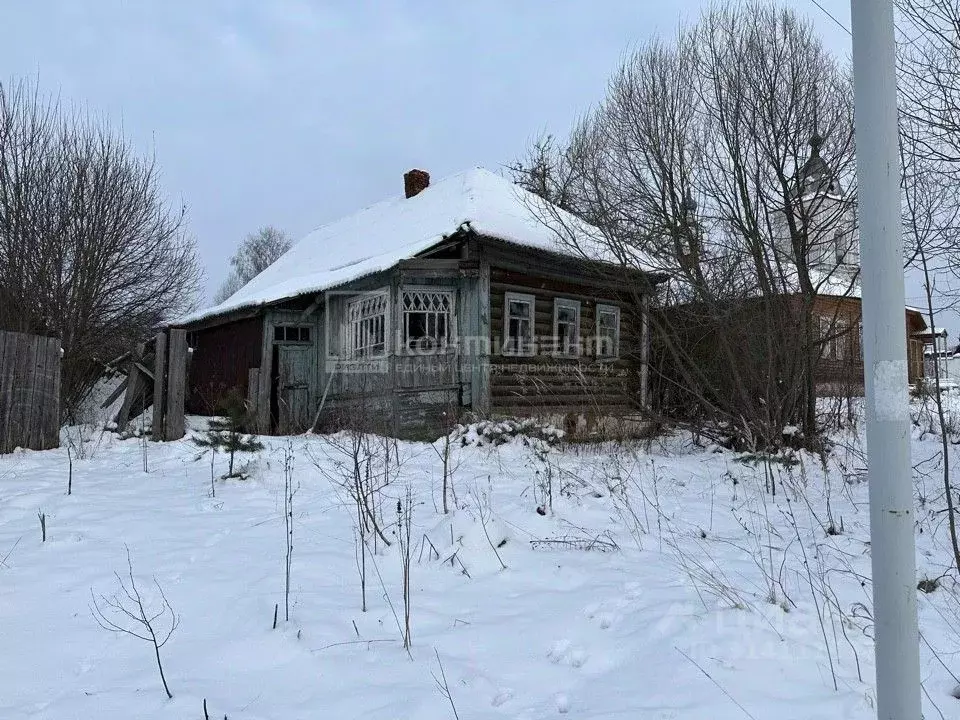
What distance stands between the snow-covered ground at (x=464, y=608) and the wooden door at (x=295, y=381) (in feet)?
24.1

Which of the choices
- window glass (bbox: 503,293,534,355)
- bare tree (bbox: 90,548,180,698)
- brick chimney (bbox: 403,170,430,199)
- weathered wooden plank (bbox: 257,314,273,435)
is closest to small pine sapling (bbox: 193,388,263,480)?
bare tree (bbox: 90,548,180,698)

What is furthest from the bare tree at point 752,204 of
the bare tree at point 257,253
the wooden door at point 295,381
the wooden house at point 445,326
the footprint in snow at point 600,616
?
the bare tree at point 257,253

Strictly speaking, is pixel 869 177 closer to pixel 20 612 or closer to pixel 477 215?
pixel 20 612

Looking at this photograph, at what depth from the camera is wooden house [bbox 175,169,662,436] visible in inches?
426

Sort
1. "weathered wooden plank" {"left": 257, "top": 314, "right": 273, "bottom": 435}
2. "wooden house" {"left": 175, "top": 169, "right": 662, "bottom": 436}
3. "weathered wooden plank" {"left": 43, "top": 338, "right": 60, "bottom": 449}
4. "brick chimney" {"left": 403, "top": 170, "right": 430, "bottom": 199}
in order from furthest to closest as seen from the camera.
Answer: "brick chimney" {"left": 403, "top": 170, "right": 430, "bottom": 199} → "weathered wooden plank" {"left": 257, "top": 314, "right": 273, "bottom": 435} → "wooden house" {"left": 175, "top": 169, "right": 662, "bottom": 436} → "weathered wooden plank" {"left": 43, "top": 338, "right": 60, "bottom": 449}

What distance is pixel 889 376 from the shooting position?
4.87 ft

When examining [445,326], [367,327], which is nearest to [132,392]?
[367,327]

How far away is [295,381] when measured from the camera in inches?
528

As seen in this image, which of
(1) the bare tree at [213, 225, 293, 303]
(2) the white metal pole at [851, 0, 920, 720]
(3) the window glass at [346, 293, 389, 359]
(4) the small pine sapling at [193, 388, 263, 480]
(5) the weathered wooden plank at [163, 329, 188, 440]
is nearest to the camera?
(2) the white metal pole at [851, 0, 920, 720]

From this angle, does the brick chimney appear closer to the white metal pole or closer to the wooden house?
the wooden house

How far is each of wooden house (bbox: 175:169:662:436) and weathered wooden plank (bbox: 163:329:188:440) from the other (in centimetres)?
209

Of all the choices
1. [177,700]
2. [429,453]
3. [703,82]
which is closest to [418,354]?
[429,453]

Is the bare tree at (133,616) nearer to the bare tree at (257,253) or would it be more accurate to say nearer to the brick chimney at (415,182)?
the brick chimney at (415,182)

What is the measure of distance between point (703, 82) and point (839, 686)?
8677 millimetres
